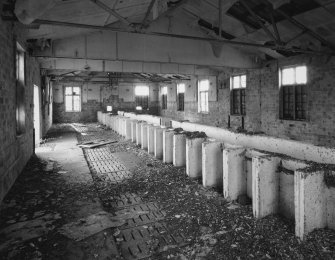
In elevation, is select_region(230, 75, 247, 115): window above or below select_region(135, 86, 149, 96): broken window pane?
below

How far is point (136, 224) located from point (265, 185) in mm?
1995

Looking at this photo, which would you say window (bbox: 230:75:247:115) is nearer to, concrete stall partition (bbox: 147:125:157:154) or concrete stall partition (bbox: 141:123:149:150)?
concrete stall partition (bbox: 141:123:149:150)

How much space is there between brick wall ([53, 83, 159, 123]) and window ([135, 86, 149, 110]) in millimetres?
347

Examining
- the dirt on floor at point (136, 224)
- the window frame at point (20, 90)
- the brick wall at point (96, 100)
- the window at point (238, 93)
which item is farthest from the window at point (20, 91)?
the brick wall at point (96, 100)

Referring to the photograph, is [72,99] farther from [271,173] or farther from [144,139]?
[271,173]

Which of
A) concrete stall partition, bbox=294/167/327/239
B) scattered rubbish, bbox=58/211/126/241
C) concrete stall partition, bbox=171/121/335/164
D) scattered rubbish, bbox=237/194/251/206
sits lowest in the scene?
scattered rubbish, bbox=58/211/126/241

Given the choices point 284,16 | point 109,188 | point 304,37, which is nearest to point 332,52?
point 304,37

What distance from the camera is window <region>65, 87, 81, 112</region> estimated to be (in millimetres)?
23797

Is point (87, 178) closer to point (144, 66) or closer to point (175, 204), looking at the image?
point (175, 204)

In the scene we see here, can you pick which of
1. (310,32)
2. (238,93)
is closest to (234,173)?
(310,32)

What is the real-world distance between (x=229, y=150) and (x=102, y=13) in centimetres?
493

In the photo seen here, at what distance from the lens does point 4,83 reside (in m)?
4.84

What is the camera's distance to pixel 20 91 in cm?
657

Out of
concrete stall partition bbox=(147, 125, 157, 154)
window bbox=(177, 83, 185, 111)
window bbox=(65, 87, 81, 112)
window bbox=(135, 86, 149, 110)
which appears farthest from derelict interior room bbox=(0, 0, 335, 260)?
window bbox=(135, 86, 149, 110)
